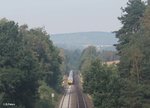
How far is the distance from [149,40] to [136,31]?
34.2 ft

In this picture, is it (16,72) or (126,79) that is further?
(126,79)

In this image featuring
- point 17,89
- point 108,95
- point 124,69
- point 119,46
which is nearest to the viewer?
point 108,95

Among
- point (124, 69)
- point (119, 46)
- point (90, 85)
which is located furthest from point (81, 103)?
point (90, 85)

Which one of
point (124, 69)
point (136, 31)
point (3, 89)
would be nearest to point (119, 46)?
point (136, 31)

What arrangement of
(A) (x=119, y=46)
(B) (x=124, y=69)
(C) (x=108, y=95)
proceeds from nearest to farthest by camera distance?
(C) (x=108, y=95)
(B) (x=124, y=69)
(A) (x=119, y=46)

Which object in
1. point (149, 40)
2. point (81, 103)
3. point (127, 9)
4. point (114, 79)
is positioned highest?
point (127, 9)

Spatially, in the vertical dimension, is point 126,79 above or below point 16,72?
below

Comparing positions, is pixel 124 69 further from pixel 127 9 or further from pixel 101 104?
pixel 127 9

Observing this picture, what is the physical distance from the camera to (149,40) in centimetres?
5738

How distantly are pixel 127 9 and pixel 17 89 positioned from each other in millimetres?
23979

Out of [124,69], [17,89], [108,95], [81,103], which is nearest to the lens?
[108,95]

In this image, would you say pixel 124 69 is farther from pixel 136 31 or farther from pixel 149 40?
pixel 136 31

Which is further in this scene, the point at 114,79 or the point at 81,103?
the point at 81,103

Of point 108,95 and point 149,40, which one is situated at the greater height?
point 149,40
